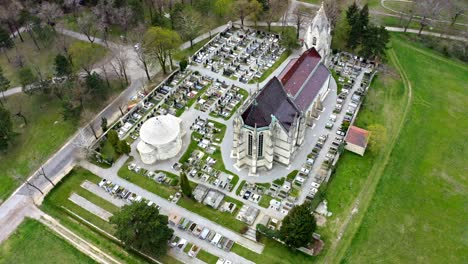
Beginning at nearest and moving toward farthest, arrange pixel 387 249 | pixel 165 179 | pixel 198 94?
pixel 387 249, pixel 165 179, pixel 198 94

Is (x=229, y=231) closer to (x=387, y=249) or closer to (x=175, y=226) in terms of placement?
(x=175, y=226)

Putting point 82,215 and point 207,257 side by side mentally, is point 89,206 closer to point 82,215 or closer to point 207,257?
point 82,215

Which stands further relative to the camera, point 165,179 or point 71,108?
point 71,108

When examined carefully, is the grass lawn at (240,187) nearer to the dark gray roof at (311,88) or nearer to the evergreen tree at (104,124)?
the dark gray roof at (311,88)

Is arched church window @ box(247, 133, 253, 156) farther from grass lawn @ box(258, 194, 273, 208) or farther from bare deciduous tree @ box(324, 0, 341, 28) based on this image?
bare deciduous tree @ box(324, 0, 341, 28)

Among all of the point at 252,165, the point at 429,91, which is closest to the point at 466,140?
the point at 429,91

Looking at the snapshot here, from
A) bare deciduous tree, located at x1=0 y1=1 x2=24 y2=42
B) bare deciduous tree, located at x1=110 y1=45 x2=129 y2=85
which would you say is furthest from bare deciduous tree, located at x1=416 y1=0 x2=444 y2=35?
bare deciduous tree, located at x1=0 y1=1 x2=24 y2=42
